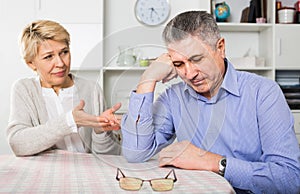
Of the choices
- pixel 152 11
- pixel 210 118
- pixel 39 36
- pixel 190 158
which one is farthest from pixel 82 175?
pixel 152 11

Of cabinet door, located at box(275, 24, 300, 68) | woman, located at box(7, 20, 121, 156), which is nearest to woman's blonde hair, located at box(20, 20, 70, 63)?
woman, located at box(7, 20, 121, 156)

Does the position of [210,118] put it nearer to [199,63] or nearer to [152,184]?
[199,63]

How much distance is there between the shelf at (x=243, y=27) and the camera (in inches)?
129

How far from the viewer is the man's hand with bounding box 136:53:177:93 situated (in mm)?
1250

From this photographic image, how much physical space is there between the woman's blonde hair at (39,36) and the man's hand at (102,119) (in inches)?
12.4

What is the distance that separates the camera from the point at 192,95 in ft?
4.39

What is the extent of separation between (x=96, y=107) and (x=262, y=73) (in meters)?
2.42

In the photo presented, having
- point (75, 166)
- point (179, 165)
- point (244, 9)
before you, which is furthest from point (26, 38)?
point (244, 9)

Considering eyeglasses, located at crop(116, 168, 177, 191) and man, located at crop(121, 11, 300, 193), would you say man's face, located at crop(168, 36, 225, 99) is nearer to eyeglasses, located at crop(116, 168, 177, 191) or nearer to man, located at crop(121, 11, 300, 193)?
man, located at crop(121, 11, 300, 193)

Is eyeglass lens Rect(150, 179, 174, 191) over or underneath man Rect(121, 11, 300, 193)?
underneath

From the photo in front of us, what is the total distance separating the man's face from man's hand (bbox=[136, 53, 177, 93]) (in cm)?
3

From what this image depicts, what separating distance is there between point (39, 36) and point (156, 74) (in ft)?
1.58

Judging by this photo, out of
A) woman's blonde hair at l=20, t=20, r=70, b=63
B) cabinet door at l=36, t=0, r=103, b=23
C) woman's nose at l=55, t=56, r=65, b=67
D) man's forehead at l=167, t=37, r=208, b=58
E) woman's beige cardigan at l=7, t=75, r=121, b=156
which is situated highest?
cabinet door at l=36, t=0, r=103, b=23

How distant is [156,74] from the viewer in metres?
1.30
